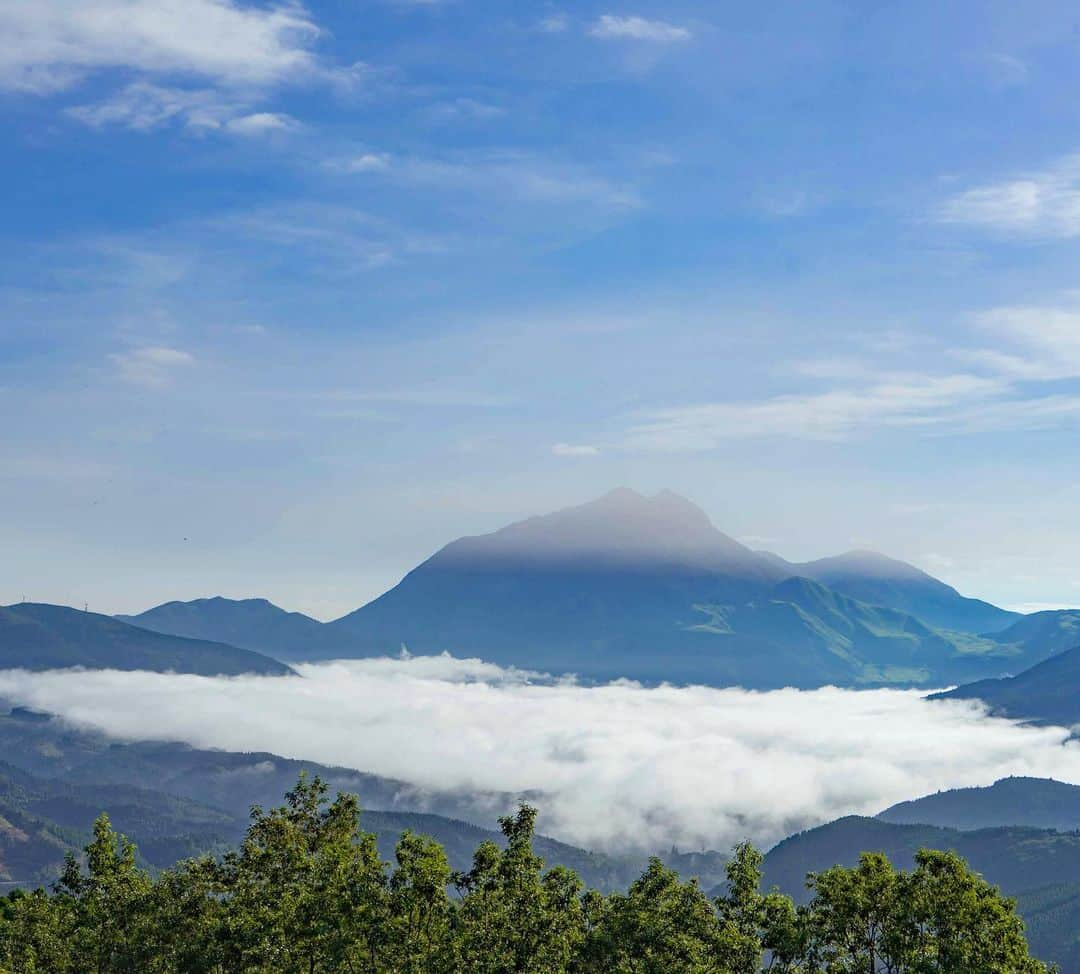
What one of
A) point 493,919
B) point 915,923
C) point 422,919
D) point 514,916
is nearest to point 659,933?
point 514,916

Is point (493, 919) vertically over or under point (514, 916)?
under

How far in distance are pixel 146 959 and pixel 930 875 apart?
59238 millimetres

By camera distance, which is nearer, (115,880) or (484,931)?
(484,931)

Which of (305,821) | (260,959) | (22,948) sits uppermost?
(305,821)

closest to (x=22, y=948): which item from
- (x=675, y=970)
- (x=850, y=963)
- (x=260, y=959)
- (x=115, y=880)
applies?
(x=115, y=880)

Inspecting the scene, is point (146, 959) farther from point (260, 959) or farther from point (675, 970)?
point (675, 970)

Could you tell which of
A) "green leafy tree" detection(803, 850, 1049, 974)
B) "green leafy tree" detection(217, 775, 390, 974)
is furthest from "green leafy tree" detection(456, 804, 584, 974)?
"green leafy tree" detection(803, 850, 1049, 974)

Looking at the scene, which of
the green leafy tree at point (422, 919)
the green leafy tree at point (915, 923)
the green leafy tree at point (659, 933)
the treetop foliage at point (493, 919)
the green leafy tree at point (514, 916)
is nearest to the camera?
the green leafy tree at point (915, 923)

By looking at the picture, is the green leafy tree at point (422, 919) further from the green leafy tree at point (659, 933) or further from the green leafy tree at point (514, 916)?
the green leafy tree at point (659, 933)

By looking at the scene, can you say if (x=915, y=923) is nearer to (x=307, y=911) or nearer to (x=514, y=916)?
(x=514, y=916)

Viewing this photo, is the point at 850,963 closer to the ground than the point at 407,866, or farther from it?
closer to the ground

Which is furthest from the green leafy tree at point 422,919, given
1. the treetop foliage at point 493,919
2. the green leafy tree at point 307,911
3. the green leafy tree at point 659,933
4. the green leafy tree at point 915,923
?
the green leafy tree at point 915,923

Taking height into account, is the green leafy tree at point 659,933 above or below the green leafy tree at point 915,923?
below

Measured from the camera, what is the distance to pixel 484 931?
81.7 metres
